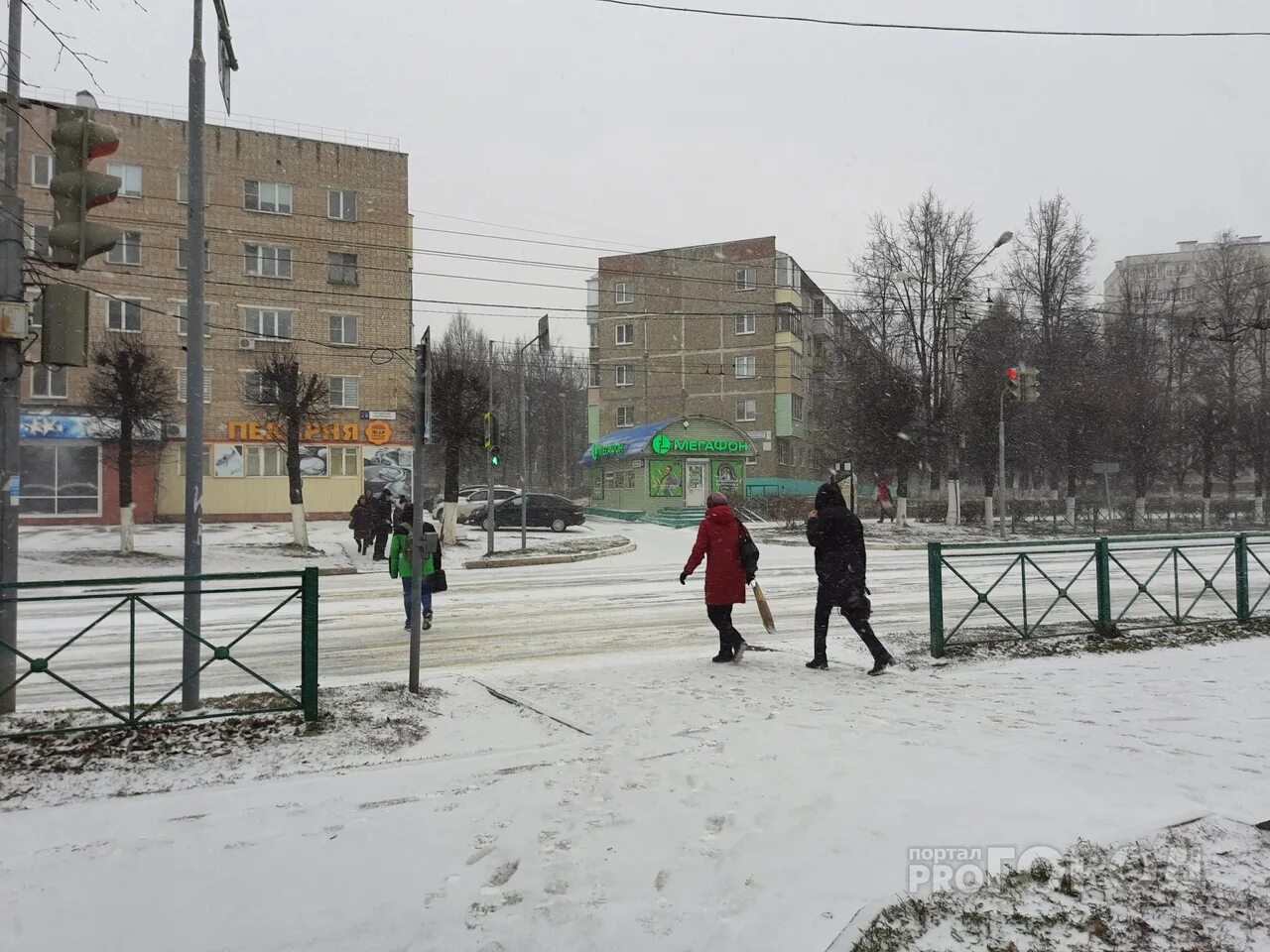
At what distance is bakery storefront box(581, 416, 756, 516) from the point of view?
3856 centimetres

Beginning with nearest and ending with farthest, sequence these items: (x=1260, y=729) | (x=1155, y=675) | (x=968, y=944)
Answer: (x=968, y=944)
(x=1260, y=729)
(x=1155, y=675)

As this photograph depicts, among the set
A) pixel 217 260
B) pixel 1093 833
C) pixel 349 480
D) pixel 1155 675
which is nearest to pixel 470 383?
pixel 349 480

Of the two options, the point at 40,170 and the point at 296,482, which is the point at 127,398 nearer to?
the point at 296,482

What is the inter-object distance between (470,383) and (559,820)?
2248cm

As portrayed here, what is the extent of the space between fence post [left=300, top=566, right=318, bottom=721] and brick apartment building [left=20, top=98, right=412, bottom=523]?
91.7ft

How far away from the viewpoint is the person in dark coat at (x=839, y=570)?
24.0 ft

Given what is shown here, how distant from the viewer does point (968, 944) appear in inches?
115

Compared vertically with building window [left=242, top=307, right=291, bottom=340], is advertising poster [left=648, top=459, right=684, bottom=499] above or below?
below

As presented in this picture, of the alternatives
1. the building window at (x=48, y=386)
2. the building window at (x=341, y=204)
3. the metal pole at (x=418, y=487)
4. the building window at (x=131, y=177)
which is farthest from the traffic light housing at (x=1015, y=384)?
the building window at (x=48, y=386)

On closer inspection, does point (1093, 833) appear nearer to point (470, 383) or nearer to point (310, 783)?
point (310, 783)

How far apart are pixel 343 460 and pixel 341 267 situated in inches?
330

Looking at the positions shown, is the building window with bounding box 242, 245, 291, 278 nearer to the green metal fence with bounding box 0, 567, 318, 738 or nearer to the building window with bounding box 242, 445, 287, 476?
the building window with bounding box 242, 445, 287, 476

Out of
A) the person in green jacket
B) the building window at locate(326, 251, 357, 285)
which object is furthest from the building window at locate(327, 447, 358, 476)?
the person in green jacket

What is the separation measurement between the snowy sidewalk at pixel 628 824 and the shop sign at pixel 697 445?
1266 inches
